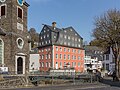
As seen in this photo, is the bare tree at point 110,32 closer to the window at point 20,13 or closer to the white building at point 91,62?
the window at point 20,13

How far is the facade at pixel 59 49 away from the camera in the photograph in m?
90.8

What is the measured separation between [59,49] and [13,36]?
4940 cm

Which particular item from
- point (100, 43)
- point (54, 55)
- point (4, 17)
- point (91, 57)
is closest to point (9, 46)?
point (4, 17)

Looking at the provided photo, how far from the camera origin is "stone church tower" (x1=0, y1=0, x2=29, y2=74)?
4353 centimetres

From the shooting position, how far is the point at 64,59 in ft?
311

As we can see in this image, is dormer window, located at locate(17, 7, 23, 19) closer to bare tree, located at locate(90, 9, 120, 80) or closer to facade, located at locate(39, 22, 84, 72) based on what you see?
bare tree, located at locate(90, 9, 120, 80)

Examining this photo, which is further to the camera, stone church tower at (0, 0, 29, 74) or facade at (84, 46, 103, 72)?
facade at (84, 46, 103, 72)

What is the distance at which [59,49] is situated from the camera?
9288cm

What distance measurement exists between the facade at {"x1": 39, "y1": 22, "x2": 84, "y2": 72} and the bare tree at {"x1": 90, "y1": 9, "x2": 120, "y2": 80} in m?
50.8

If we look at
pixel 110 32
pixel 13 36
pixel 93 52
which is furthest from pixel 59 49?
pixel 110 32

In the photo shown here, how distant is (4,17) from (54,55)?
46113mm

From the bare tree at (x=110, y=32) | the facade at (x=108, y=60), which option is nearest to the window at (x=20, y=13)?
the bare tree at (x=110, y=32)

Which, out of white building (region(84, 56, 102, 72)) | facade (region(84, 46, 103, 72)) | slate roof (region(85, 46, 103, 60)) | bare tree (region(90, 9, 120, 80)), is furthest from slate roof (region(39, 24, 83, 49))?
bare tree (region(90, 9, 120, 80))

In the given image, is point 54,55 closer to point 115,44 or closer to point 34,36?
point 34,36
